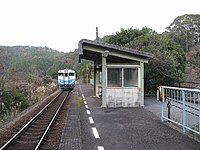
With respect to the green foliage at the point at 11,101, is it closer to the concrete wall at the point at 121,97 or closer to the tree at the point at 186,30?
the concrete wall at the point at 121,97

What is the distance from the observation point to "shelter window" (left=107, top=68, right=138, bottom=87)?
12.8 meters

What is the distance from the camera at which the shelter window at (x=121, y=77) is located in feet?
42.1

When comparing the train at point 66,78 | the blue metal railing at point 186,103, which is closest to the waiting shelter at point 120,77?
the blue metal railing at point 186,103

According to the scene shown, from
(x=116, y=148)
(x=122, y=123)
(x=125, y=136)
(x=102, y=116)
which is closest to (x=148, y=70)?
(x=102, y=116)

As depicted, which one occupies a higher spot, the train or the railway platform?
the train

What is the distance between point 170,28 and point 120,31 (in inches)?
1406

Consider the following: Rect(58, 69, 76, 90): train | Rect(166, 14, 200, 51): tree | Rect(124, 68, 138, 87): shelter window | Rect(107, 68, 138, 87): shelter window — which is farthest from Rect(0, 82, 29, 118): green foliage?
Rect(166, 14, 200, 51): tree

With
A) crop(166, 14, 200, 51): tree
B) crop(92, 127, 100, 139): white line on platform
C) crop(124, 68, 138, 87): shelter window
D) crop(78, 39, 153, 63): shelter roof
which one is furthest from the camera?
crop(166, 14, 200, 51): tree

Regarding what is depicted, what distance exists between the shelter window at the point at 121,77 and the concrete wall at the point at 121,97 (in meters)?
0.34

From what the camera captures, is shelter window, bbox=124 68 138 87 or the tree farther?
the tree

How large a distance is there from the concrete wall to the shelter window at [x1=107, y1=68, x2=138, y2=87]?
0.34m

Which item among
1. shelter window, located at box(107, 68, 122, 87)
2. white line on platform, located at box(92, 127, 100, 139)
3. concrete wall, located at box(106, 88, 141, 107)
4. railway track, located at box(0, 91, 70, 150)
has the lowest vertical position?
railway track, located at box(0, 91, 70, 150)

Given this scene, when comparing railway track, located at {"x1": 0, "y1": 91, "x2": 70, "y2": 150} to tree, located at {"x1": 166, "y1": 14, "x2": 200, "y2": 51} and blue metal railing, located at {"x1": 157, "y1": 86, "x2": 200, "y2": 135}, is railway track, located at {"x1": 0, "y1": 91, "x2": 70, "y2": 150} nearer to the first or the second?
blue metal railing, located at {"x1": 157, "y1": 86, "x2": 200, "y2": 135}

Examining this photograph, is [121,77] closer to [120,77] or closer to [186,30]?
[120,77]
